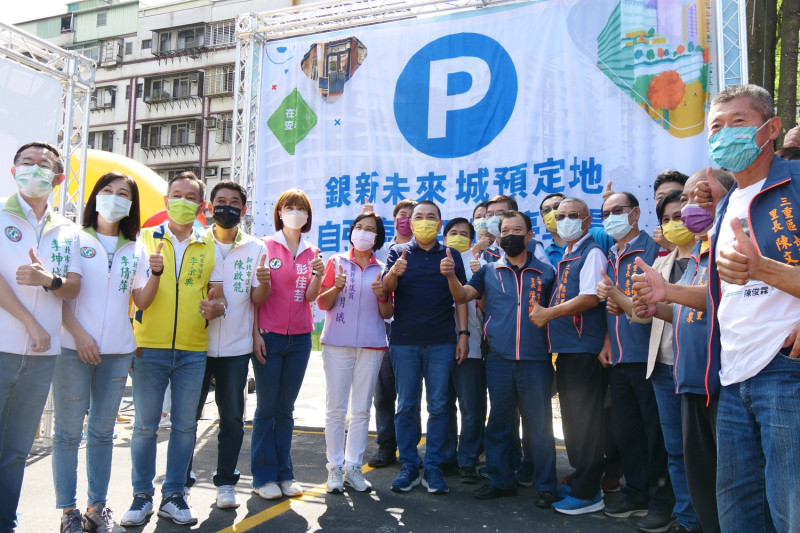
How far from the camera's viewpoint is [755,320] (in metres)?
2.25

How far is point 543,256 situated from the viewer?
4.59 metres

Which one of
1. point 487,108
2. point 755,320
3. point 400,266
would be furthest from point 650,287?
point 487,108

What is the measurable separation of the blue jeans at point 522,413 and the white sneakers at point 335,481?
1044 millimetres

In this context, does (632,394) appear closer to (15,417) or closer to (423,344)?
(423,344)

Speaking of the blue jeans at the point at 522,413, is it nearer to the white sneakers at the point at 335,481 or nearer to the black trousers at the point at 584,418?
the black trousers at the point at 584,418

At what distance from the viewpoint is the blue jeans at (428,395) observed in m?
4.58

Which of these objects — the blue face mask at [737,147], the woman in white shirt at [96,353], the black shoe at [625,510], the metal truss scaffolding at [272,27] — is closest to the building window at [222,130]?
the metal truss scaffolding at [272,27]

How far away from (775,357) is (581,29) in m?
4.59

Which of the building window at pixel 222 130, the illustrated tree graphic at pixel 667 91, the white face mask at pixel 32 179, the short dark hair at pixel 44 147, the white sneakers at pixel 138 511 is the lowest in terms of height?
the white sneakers at pixel 138 511

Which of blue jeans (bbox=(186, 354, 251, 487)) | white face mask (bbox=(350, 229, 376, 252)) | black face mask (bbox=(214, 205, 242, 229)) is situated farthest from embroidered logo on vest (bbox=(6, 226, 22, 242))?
white face mask (bbox=(350, 229, 376, 252))

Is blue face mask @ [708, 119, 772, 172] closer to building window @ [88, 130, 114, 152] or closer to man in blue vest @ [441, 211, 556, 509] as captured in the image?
man in blue vest @ [441, 211, 556, 509]

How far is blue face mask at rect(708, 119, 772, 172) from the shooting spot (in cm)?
235

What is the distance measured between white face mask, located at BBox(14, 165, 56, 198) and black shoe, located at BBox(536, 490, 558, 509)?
350 cm

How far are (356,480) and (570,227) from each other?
2316 mm
